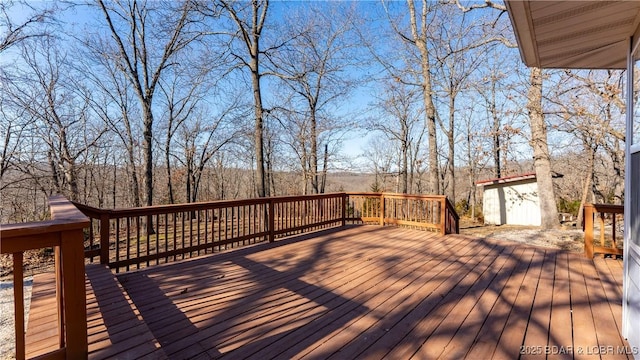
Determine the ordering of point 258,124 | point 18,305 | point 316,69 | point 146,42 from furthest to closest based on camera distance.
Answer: point 316,69 < point 146,42 < point 258,124 < point 18,305

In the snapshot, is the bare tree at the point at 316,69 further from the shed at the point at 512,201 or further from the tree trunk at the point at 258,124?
the shed at the point at 512,201

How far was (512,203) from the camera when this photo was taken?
41.0 ft

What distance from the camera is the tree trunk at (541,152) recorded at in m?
8.76

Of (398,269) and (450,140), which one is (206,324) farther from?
(450,140)

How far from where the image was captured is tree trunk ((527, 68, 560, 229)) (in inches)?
345

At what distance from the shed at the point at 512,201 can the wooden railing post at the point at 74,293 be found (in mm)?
14607

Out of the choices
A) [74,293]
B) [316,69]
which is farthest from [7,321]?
[316,69]

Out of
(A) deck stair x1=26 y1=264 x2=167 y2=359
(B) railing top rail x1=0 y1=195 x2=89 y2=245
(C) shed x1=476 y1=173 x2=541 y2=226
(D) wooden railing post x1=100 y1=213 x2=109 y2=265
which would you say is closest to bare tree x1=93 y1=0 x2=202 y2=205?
(D) wooden railing post x1=100 y1=213 x2=109 y2=265

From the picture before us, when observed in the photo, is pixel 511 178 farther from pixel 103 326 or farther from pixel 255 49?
pixel 103 326

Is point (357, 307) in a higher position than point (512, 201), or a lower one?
lower

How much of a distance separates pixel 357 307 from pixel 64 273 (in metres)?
2.27

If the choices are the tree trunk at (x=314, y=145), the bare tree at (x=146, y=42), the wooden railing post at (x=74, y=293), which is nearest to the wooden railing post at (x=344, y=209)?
the wooden railing post at (x=74, y=293)

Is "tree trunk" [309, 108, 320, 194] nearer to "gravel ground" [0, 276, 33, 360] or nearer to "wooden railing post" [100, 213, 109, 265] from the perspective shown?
"gravel ground" [0, 276, 33, 360]

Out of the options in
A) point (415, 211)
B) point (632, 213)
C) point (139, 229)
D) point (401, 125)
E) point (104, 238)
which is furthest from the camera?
point (401, 125)
